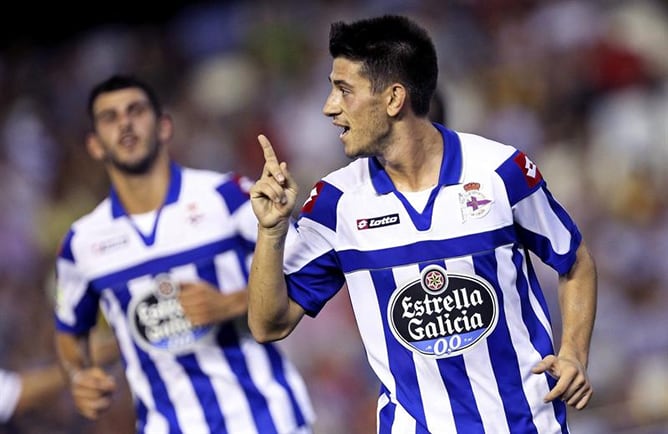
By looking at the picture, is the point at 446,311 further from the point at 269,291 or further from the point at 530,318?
the point at 269,291

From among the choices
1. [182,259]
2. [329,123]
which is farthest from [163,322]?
[329,123]

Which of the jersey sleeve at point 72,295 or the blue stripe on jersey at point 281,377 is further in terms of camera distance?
the jersey sleeve at point 72,295

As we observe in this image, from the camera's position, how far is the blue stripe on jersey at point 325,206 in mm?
4777

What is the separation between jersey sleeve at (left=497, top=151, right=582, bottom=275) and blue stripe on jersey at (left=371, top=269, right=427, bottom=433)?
1.57ft

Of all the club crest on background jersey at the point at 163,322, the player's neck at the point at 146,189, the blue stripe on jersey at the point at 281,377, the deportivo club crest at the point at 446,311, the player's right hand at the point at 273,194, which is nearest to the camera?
the player's right hand at the point at 273,194

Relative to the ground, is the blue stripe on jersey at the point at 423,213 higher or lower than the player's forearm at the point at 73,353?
higher

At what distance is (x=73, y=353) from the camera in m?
6.34

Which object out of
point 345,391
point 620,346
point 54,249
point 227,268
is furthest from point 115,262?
point 54,249

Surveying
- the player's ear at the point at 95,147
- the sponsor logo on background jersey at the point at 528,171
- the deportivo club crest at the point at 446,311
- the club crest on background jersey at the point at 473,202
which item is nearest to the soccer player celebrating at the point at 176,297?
the player's ear at the point at 95,147

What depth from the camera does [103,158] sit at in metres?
6.33

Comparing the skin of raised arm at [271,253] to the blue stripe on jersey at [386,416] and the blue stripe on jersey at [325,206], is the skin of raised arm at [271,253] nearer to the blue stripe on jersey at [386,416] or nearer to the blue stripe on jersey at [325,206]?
the blue stripe on jersey at [325,206]

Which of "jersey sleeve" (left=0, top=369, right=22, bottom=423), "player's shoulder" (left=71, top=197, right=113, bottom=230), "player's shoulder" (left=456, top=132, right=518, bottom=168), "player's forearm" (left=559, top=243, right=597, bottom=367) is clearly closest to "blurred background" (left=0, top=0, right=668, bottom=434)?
"jersey sleeve" (left=0, top=369, right=22, bottom=423)

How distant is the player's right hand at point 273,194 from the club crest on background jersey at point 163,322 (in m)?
1.47

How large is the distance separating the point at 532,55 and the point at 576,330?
723cm
